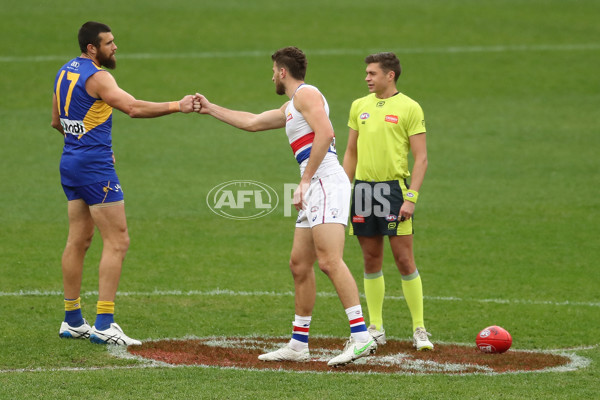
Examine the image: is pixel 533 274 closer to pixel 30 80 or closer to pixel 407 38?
pixel 30 80

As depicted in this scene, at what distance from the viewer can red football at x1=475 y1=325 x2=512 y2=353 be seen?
27.9ft

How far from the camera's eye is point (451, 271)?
12.5 meters

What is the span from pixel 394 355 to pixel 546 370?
1319mm

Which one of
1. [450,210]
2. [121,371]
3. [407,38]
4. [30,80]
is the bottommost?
[121,371]

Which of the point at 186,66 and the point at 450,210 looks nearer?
the point at 450,210

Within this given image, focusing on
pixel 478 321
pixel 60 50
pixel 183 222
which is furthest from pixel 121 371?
pixel 60 50

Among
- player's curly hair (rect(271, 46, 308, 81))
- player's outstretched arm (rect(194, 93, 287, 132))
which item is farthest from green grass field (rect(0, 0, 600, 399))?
player's curly hair (rect(271, 46, 308, 81))

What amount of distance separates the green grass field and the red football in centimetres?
54

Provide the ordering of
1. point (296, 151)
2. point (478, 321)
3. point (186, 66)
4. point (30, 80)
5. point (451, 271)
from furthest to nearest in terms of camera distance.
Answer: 1. point (186, 66)
2. point (30, 80)
3. point (451, 271)
4. point (478, 321)
5. point (296, 151)

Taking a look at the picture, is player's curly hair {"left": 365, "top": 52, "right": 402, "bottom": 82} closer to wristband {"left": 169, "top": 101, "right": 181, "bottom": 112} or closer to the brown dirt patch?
wristband {"left": 169, "top": 101, "right": 181, "bottom": 112}

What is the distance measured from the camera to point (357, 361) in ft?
26.5

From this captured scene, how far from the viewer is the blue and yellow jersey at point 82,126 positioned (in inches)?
345

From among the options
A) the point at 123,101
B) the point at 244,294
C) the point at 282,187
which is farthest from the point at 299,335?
the point at 282,187

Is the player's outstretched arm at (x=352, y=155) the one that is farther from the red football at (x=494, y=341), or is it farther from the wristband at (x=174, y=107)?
the red football at (x=494, y=341)
